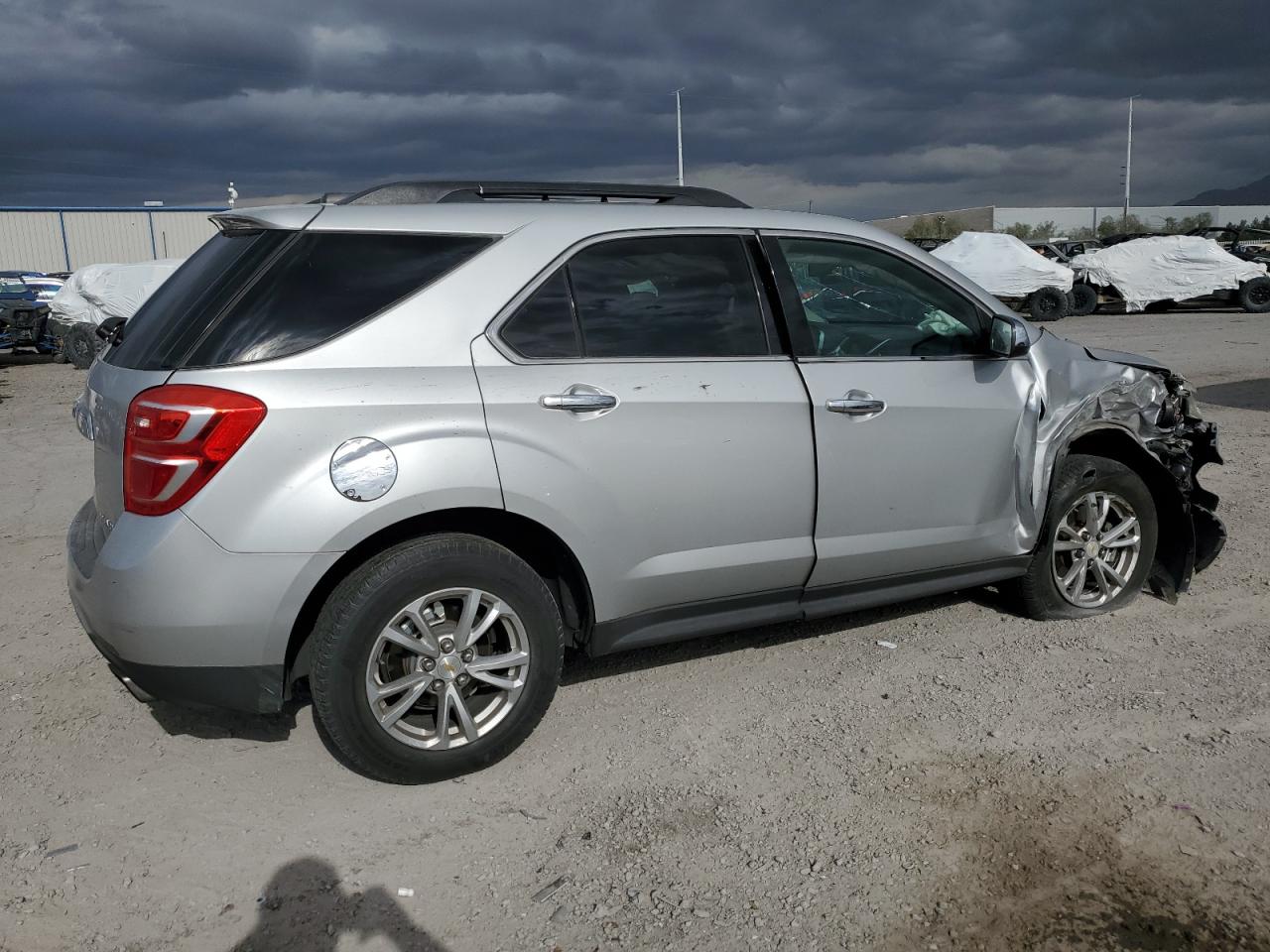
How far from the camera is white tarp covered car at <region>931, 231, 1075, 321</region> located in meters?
20.9

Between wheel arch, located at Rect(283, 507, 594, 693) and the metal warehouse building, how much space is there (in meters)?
43.0

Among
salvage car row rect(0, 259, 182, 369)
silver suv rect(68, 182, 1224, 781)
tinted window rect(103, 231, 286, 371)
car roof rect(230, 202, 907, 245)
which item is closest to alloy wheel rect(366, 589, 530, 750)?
silver suv rect(68, 182, 1224, 781)

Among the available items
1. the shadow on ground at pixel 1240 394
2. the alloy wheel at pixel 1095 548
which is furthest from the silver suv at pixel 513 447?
the shadow on ground at pixel 1240 394

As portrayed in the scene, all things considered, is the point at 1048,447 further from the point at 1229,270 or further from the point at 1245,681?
the point at 1229,270

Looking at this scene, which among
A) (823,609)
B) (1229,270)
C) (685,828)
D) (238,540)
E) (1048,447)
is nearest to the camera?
(238,540)

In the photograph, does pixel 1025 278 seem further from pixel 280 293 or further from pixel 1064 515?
pixel 280 293

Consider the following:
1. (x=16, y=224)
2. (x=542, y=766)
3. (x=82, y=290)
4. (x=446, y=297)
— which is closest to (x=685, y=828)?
(x=542, y=766)

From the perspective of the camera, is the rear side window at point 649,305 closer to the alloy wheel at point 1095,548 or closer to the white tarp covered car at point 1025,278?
the alloy wheel at point 1095,548

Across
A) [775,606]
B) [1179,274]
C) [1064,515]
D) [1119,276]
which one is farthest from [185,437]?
[1179,274]

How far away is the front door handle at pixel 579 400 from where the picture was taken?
10.9 ft

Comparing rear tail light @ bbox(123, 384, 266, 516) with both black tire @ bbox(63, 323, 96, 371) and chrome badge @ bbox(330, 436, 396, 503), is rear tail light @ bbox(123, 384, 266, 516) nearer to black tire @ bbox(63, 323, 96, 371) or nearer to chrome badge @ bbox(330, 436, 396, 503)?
chrome badge @ bbox(330, 436, 396, 503)

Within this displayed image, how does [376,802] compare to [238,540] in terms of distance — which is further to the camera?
[376,802]

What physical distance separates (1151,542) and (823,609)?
186 centimetres

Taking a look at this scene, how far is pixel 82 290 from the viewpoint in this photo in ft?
57.9
